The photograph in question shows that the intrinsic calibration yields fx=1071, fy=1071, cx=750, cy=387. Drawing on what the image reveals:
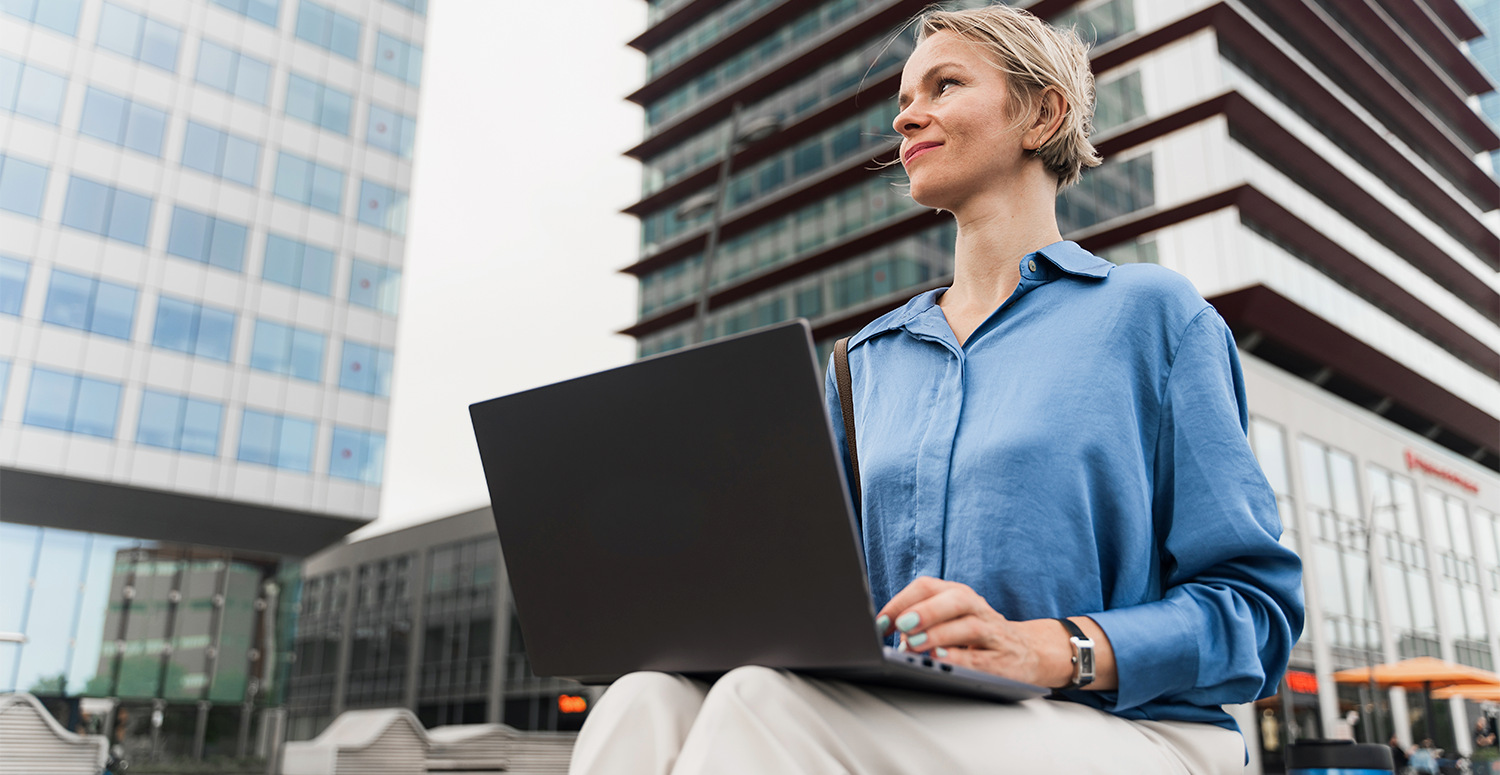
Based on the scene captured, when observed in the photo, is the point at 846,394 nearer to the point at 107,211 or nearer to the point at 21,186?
the point at 21,186

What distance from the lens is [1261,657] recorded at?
Result: 1.63 meters

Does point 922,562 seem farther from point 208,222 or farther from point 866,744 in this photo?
point 208,222

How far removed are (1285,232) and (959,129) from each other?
32669 millimetres

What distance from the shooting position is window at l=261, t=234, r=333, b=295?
33.4 m

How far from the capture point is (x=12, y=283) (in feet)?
93.6

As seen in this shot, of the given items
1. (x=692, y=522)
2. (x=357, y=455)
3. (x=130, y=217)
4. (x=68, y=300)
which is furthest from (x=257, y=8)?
(x=692, y=522)

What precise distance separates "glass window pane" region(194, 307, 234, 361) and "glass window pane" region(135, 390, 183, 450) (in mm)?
1727

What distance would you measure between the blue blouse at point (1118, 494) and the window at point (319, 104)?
37311mm

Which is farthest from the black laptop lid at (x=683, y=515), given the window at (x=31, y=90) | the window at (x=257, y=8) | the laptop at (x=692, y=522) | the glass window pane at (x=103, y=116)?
the window at (x=257, y=8)

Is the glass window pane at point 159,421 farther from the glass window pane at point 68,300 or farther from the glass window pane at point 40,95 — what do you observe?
the glass window pane at point 40,95

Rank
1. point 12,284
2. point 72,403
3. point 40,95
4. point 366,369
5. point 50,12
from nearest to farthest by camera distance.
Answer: point 12,284 < point 72,403 < point 40,95 < point 50,12 < point 366,369

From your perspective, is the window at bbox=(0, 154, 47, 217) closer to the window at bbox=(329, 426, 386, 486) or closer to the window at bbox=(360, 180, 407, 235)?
the window at bbox=(360, 180, 407, 235)

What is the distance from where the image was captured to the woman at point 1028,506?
1.26 meters

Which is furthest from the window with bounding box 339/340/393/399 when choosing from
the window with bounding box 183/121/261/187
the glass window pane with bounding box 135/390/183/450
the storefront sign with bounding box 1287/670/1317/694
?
the storefront sign with bounding box 1287/670/1317/694
